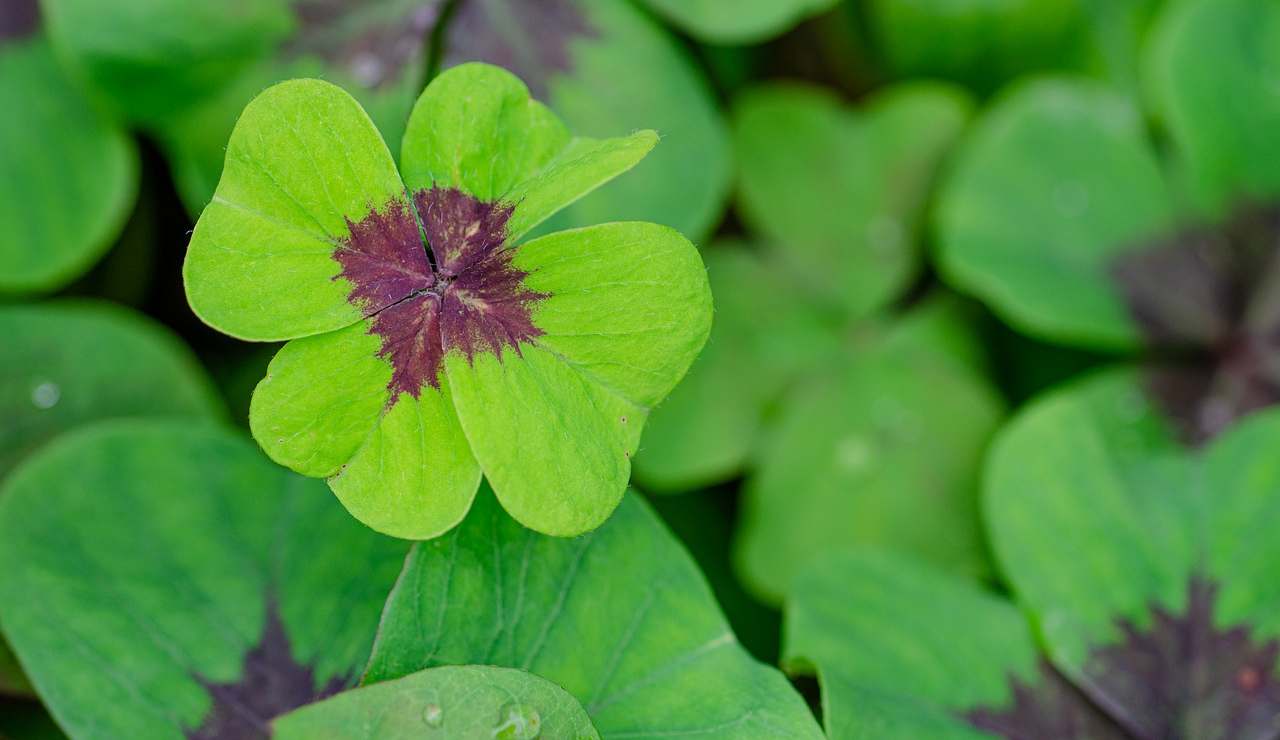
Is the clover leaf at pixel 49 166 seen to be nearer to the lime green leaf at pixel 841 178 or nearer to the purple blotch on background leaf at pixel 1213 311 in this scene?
the lime green leaf at pixel 841 178

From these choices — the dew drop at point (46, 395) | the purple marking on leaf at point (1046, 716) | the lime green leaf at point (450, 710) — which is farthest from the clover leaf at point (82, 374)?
the purple marking on leaf at point (1046, 716)

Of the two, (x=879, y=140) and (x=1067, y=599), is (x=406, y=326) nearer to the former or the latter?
(x=1067, y=599)

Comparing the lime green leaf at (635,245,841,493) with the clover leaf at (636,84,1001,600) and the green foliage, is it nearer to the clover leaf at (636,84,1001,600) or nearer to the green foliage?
the clover leaf at (636,84,1001,600)

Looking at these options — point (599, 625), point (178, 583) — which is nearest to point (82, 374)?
point (178, 583)

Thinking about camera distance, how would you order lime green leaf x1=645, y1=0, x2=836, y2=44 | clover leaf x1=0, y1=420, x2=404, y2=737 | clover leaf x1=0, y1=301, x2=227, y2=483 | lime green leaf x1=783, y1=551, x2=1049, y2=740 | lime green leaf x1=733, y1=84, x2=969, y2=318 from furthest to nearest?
lime green leaf x1=733, y1=84, x2=969, y2=318 < lime green leaf x1=645, y1=0, x2=836, y2=44 < clover leaf x1=0, y1=301, x2=227, y2=483 < lime green leaf x1=783, y1=551, x2=1049, y2=740 < clover leaf x1=0, y1=420, x2=404, y2=737

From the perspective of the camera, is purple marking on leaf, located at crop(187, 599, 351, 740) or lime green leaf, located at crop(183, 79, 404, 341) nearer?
lime green leaf, located at crop(183, 79, 404, 341)

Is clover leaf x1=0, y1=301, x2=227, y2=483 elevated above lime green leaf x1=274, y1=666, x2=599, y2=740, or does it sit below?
below

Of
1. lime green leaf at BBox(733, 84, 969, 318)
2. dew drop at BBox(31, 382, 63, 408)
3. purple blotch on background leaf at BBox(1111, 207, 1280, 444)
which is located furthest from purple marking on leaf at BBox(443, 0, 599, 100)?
purple blotch on background leaf at BBox(1111, 207, 1280, 444)

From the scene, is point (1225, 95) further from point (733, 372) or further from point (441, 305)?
point (441, 305)
